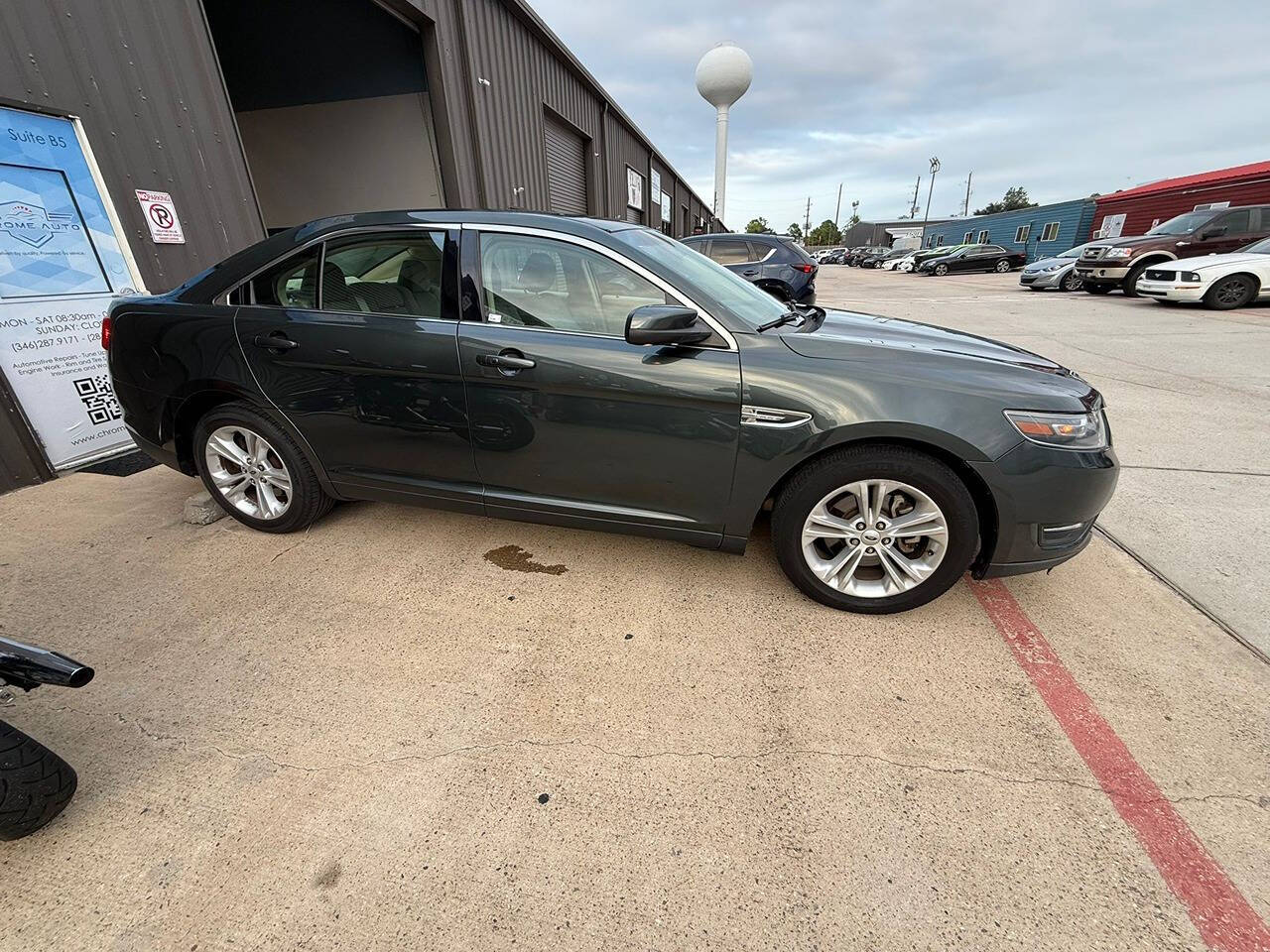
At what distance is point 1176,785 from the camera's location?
1704 mm

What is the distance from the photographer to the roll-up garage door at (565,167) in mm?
10602

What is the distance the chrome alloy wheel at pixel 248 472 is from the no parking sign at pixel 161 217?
2457 millimetres

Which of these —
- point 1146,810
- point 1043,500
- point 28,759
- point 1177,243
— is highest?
point 1177,243

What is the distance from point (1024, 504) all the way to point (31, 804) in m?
3.29

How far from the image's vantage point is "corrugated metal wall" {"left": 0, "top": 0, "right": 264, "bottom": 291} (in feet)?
11.6

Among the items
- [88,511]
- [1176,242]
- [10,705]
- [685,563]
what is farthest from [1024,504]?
[1176,242]

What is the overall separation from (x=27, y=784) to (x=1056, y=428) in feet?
11.2

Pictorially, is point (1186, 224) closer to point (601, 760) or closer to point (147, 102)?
point (601, 760)

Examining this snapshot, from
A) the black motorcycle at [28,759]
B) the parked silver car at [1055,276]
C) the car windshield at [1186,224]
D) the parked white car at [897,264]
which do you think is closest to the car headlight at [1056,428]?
the black motorcycle at [28,759]

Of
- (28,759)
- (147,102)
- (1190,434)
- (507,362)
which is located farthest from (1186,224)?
(28,759)

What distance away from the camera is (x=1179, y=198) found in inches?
975

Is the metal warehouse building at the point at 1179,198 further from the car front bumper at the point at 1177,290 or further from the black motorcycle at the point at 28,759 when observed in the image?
the black motorcycle at the point at 28,759

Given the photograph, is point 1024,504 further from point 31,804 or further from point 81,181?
point 81,181

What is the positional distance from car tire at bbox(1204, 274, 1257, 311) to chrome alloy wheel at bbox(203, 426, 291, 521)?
1569 centimetres
